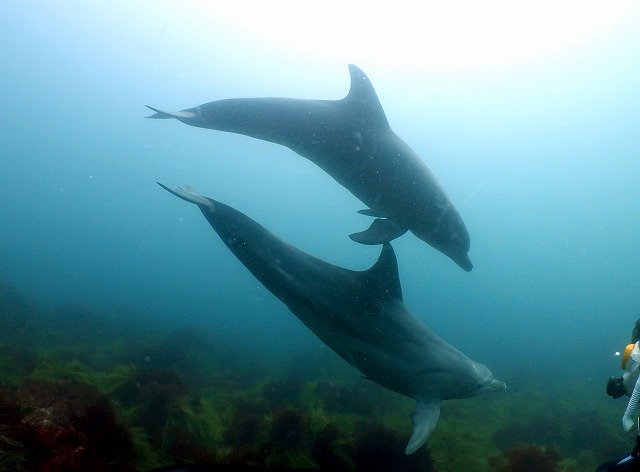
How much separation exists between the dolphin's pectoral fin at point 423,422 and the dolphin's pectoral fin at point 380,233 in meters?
2.19

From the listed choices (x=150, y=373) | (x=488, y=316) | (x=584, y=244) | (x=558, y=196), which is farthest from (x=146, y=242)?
(x=150, y=373)

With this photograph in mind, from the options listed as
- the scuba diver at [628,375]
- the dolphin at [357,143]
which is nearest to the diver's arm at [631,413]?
the scuba diver at [628,375]

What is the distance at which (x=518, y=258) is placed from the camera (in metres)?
128

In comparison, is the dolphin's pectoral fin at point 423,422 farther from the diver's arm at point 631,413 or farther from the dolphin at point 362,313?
the diver's arm at point 631,413

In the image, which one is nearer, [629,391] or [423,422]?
[629,391]

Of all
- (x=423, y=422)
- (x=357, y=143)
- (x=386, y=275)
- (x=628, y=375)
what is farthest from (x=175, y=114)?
(x=628, y=375)

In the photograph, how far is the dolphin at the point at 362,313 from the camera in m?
4.43

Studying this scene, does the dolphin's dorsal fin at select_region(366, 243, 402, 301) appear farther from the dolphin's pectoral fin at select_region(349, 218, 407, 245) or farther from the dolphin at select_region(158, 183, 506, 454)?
the dolphin's pectoral fin at select_region(349, 218, 407, 245)

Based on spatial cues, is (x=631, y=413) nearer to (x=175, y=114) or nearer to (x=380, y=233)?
(x=380, y=233)

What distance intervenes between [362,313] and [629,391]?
2.60m

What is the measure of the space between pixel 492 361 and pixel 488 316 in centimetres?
10157

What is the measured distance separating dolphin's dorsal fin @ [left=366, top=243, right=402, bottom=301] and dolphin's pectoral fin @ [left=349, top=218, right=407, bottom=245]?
0.48ft

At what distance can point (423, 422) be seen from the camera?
198 inches

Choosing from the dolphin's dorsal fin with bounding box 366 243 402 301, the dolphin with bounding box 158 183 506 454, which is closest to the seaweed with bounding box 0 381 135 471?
the dolphin with bounding box 158 183 506 454
